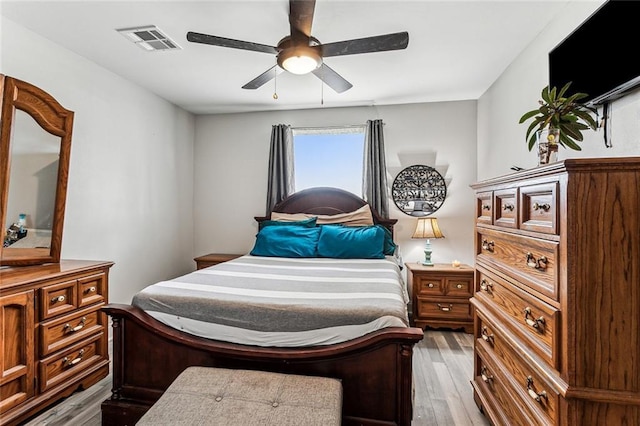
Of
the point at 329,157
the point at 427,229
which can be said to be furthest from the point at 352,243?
the point at 329,157

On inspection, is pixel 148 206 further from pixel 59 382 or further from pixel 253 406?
pixel 253 406

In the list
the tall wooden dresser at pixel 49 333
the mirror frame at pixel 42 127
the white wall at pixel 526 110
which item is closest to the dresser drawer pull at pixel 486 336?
the white wall at pixel 526 110

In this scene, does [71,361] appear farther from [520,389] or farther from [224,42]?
[520,389]

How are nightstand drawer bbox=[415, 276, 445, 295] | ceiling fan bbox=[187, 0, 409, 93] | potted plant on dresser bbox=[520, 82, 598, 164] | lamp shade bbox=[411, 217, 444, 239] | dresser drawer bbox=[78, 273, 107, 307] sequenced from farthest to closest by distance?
lamp shade bbox=[411, 217, 444, 239], nightstand drawer bbox=[415, 276, 445, 295], dresser drawer bbox=[78, 273, 107, 307], ceiling fan bbox=[187, 0, 409, 93], potted plant on dresser bbox=[520, 82, 598, 164]

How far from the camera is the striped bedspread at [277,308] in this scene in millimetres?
1658

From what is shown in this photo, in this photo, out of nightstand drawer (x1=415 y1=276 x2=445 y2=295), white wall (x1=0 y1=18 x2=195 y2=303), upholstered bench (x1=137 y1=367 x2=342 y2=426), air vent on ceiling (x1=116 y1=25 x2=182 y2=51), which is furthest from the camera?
nightstand drawer (x1=415 y1=276 x2=445 y2=295)

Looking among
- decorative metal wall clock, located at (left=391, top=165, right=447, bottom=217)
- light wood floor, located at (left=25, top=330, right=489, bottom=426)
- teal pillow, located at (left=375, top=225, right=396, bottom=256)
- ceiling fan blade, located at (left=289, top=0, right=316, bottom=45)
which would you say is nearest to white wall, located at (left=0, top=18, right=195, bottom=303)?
light wood floor, located at (left=25, top=330, right=489, bottom=426)

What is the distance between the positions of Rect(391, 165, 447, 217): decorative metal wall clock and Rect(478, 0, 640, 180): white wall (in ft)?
1.70

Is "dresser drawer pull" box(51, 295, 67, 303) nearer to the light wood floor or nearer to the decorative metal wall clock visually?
the light wood floor

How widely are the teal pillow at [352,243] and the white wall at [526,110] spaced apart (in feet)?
4.85

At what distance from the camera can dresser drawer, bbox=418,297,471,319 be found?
3447mm

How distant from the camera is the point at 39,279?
6.43ft

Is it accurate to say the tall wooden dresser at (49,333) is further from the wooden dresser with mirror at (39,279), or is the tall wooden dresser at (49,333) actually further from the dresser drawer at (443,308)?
the dresser drawer at (443,308)

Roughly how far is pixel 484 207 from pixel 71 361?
2999 mm
